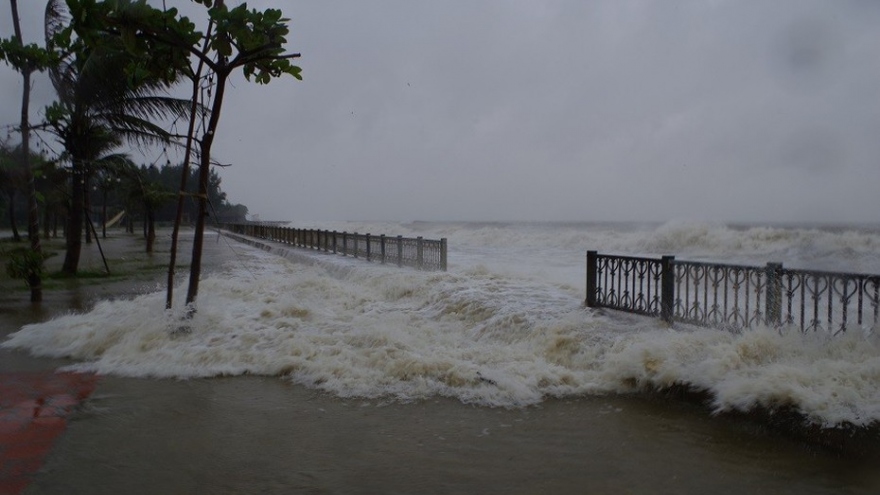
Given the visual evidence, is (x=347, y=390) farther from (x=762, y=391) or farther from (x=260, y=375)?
(x=762, y=391)

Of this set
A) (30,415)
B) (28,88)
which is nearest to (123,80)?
(28,88)

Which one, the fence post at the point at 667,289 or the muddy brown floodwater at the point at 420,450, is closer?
the muddy brown floodwater at the point at 420,450

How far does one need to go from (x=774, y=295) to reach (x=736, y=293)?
0.44 meters

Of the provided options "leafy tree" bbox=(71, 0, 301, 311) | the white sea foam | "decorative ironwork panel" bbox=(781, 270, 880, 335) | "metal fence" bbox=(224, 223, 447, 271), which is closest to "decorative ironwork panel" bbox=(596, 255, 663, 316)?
the white sea foam

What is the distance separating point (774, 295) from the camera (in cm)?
616

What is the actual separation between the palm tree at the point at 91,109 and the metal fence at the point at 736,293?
8.59 m

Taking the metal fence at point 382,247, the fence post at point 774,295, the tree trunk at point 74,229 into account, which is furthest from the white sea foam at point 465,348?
the tree trunk at point 74,229

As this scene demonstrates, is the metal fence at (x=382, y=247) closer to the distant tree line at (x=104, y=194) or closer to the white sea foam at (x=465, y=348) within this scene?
the white sea foam at (x=465, y=348)

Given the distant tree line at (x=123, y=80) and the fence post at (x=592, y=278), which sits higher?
the distant tree line at (x=123, y=80)

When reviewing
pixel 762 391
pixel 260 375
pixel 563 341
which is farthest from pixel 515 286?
pixel 762 391

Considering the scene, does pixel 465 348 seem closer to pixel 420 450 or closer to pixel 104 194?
pixel 420 450

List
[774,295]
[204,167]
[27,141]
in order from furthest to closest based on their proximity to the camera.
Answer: [27,141] → [204,167] → [774,295]

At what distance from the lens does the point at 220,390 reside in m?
6.00

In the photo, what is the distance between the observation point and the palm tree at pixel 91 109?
42.5 ft
